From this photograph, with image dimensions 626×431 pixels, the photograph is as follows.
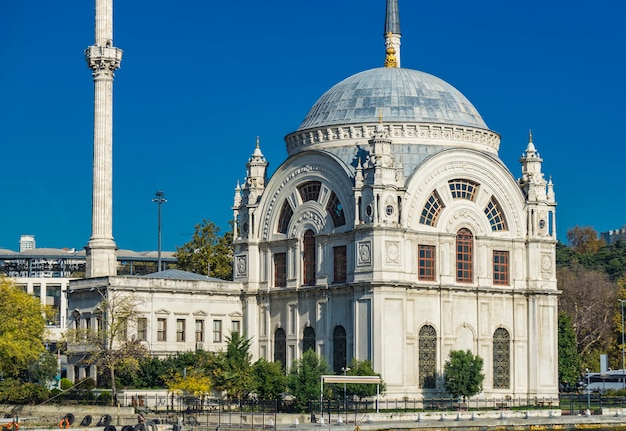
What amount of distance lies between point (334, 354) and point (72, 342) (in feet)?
50.2

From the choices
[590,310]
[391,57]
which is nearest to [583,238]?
[590,310]

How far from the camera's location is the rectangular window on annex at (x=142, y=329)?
75.1 m

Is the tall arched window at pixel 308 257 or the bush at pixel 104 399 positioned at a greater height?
the tall arched window at pixel 308 257

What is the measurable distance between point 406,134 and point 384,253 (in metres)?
8.48

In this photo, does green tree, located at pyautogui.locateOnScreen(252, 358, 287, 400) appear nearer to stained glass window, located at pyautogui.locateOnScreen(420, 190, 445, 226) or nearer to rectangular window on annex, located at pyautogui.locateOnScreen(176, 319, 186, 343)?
rectangular window on annex, located at pyautogui.locateOnScreen(176, 319, 186, 343)

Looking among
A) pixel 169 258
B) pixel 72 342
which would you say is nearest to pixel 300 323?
pixel 72 342

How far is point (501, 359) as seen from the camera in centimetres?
7681

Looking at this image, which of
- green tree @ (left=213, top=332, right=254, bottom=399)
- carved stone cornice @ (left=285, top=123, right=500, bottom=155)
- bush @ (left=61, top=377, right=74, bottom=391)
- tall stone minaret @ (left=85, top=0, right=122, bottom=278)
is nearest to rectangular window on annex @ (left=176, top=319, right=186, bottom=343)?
tall stone minaret @ (left=85, top=0, right=122, bottom=278)

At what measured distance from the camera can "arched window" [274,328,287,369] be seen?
7875 cm

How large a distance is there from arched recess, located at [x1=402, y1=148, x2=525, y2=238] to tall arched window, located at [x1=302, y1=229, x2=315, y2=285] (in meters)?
7.04

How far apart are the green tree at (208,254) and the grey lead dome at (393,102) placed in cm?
1917

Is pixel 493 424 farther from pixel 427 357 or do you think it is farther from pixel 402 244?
pixel 402 244

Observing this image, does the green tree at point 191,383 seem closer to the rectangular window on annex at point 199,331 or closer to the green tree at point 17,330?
the rectangular window on annex at point 199,331

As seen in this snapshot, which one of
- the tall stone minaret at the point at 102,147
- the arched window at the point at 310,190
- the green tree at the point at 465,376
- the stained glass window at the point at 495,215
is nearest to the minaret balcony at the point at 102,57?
the tall stone minaret at the point at 102,147
